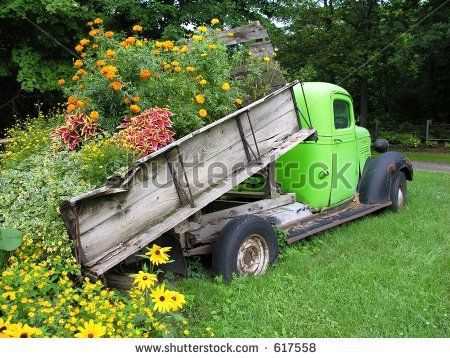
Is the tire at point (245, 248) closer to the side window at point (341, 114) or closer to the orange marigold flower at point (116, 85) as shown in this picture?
the orange marigold flower at point (116, 85)

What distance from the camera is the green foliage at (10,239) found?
2818 mm

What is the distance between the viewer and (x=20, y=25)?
1075 centimetres

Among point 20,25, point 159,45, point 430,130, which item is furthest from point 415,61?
point 159,45

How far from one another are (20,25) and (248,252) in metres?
9.67

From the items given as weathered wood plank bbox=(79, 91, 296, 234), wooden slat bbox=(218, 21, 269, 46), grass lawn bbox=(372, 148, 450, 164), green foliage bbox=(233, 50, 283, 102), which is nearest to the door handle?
weathered wood plank bbox=(79, 91, 296, 234)

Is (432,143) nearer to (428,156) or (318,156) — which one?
(428,156)

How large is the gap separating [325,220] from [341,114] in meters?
1.48

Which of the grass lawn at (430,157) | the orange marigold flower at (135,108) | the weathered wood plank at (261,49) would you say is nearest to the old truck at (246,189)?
the weathered wood plank at (261,49)

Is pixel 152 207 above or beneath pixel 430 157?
above

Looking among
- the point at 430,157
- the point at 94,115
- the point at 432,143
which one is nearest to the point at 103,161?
the point at 94,115

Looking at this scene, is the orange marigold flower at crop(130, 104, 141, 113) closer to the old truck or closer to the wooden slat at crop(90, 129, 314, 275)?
the old truck

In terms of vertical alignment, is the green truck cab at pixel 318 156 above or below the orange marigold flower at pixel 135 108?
below

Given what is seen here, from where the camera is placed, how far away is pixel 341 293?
3.61m

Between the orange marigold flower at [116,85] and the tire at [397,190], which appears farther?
the tire at [397,190]
